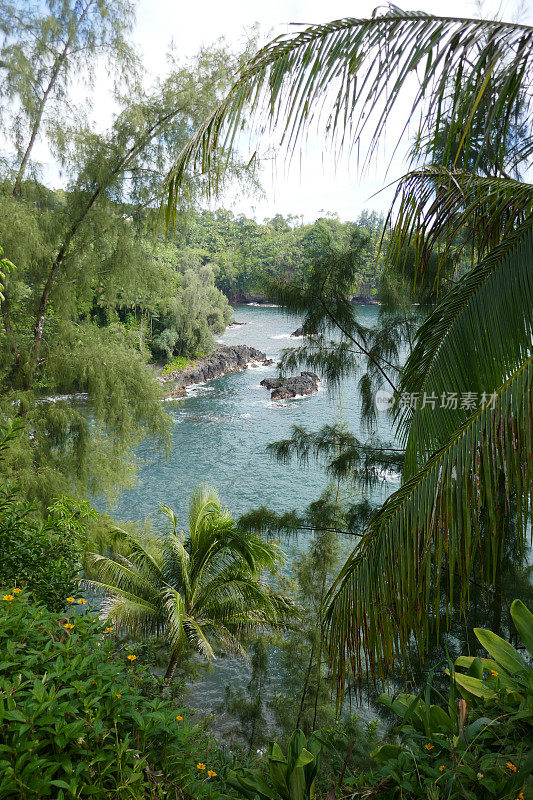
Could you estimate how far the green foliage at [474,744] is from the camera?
1157mm

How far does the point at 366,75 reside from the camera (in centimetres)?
162

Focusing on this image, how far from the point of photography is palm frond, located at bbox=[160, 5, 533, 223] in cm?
152

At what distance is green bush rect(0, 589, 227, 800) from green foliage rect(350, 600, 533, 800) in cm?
48

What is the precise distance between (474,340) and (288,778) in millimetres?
1495

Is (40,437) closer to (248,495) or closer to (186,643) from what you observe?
(186,643)

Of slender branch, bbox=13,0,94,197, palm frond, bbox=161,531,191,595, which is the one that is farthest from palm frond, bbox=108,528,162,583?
slender branch, bbox=13,0,94,197

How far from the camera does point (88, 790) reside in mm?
1104

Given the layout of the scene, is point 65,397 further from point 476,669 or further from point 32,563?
point 476,669

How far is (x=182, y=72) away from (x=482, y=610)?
7860mm

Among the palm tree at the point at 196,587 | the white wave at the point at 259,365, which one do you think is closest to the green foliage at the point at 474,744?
the palm tree at the point at 196,587

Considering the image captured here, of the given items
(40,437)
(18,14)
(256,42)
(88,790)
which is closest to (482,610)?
(88,790)

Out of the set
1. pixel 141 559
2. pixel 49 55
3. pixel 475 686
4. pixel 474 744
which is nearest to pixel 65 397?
pixel 141 559

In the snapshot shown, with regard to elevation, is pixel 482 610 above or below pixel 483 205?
below

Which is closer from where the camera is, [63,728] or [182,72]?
[63,728]
